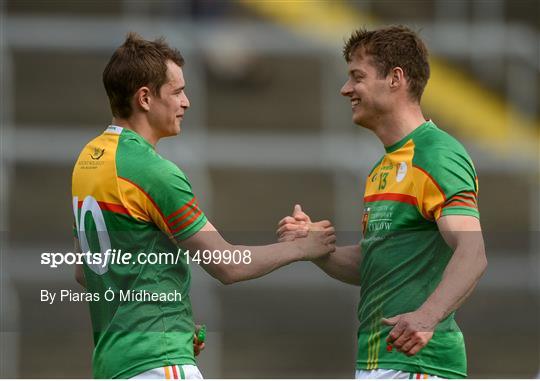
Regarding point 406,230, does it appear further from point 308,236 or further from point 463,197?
point 308,236

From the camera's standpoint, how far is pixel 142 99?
5348 mm

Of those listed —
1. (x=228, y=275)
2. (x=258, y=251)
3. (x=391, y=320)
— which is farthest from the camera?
(x=258, y=251)

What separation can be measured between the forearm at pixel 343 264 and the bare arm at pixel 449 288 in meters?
0.66

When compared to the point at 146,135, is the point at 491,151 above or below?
above

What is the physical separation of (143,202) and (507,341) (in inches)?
244

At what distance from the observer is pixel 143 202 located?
5156 millimetres

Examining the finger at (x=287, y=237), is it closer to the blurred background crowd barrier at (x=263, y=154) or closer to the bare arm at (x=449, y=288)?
the bare arm at (x=449, y=288)

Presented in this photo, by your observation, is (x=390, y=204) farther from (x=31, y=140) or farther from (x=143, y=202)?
(x=31, y=140)

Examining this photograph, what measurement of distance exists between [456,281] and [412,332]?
0.76ft

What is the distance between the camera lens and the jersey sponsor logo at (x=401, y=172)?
5.29 meters

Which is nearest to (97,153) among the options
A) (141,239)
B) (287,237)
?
(141,239)

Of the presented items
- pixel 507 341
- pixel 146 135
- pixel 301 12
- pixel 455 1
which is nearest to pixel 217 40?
pixel 301 12

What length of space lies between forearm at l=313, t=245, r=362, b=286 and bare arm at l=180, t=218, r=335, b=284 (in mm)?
46

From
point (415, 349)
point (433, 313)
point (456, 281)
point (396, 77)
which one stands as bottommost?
point (415, 349)
